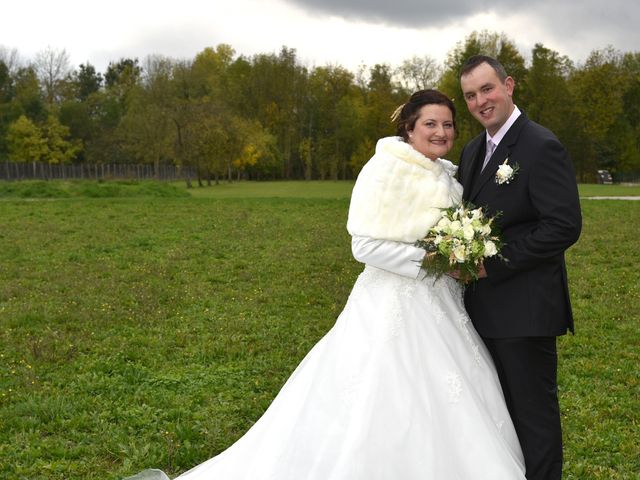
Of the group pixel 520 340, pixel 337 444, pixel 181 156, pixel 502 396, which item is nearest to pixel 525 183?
pixel 520 340

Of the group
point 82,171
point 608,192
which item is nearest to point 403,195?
point 608,192

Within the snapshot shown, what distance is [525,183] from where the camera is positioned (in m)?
4.25

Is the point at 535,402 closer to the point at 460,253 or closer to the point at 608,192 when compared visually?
the point at 460,253

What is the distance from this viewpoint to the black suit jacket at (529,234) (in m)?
4.13

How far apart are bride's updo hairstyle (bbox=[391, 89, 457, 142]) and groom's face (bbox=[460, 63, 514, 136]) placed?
0.55 ft

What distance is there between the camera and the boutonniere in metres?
4.21

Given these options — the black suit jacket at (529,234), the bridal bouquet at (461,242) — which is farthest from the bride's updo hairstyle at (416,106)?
the bridal bouquet at (461,242)

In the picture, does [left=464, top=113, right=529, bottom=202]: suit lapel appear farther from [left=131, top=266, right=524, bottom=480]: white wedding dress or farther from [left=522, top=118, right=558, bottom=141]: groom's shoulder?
[left=131, top=266, right=524, bottom=480]: white wedding dress

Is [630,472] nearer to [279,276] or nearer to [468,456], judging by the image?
[468,456]

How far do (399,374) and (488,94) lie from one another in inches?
74.2

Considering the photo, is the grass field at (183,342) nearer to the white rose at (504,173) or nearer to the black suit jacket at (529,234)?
the black suit jacket at (529,234)

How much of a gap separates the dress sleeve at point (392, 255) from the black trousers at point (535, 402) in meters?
0.76

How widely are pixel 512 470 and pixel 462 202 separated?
68.3 inches

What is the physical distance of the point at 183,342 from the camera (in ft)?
30.2
